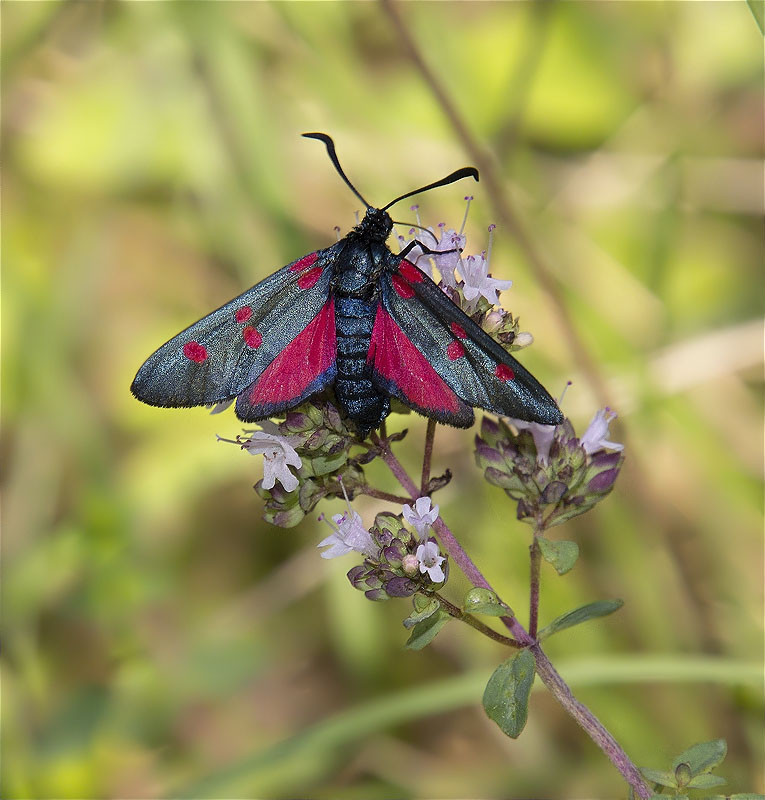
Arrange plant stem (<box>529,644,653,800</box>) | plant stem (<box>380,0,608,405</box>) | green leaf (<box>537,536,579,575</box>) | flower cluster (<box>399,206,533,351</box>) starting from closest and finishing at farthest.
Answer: plant stem (<box>529,644,653,800</box>), green leaf (<box>537,536,579,575</box>), flower cluster (<box>399,206,533,351</box>), plant stem (<box>380,0,608,405</box>)

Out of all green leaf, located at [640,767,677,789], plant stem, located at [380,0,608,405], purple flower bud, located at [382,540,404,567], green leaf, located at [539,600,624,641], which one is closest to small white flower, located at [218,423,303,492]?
purple flower bud, located at [382,540,404,567]

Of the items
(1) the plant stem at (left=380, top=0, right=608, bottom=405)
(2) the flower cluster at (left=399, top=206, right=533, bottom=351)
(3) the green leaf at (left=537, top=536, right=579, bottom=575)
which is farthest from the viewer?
(1) the plant stem at (left=380, top=0, right=608, bottom=405)

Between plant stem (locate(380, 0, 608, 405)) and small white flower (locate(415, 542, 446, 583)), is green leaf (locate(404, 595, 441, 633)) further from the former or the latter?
plant stem (locate(380, 0, 608, 405))

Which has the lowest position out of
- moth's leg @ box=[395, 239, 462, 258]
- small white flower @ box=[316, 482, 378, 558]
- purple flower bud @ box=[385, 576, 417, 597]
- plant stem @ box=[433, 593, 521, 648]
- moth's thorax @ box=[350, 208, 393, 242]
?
plant stem @ box=[433, 593, 521, 648]

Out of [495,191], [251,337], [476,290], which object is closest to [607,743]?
[476,290]

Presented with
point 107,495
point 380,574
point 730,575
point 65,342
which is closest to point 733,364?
point 730,575

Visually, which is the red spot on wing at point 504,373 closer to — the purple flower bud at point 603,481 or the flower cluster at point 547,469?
the flower cluster at point 547,469

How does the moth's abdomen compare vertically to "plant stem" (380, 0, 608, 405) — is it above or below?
below
